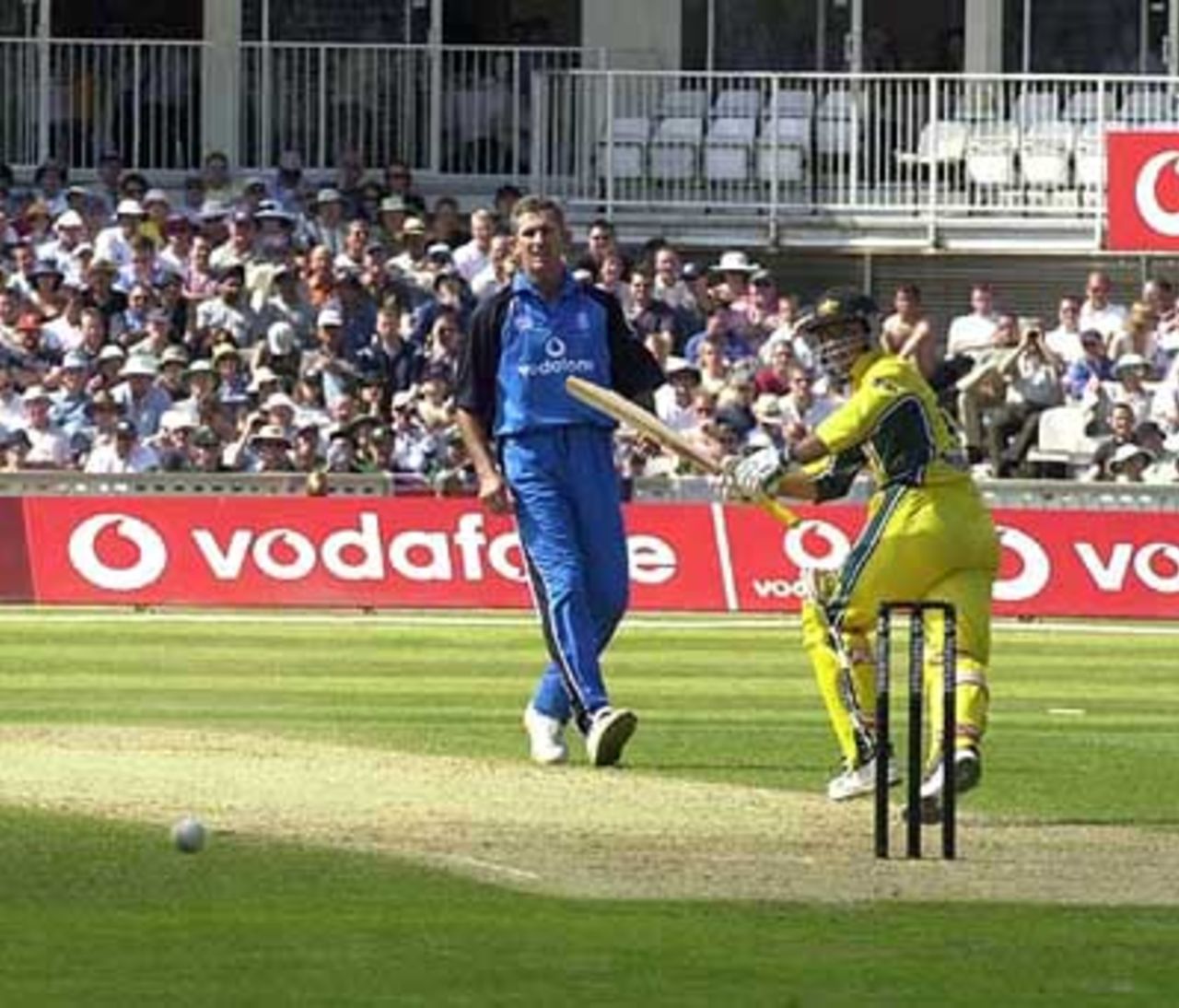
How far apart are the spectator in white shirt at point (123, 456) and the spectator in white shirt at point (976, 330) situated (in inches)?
263

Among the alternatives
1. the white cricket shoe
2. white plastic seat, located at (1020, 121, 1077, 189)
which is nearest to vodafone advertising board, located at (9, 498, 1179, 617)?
white plastic seat, located at (1020, 121, 1077, 189)

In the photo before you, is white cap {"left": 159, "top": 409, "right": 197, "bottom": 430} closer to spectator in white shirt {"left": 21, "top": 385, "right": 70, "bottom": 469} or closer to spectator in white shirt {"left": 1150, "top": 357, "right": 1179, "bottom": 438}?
spectator in white shirt {"left": 21, "top": 385, "right": 70, "bottom": 469}

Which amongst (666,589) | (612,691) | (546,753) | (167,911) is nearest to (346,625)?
(666,589)

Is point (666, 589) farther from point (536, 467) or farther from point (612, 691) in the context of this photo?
point (536, 467)

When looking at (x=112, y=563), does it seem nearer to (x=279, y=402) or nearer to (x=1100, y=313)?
(x=279, y=402)

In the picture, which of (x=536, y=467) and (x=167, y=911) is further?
(x=536, y=467)

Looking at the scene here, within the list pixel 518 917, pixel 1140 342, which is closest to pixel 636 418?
pixel 518 917

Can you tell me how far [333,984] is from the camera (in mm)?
10992

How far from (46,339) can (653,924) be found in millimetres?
20795

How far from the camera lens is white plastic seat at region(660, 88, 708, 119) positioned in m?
37.5

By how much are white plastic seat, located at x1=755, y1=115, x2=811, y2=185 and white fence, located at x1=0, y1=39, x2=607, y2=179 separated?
2.29 metres

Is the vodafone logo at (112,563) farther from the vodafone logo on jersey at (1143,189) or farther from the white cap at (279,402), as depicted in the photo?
the vodafone logo on jersey at (1143,189)

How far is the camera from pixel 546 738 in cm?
1712

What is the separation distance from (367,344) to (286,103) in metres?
5.82
